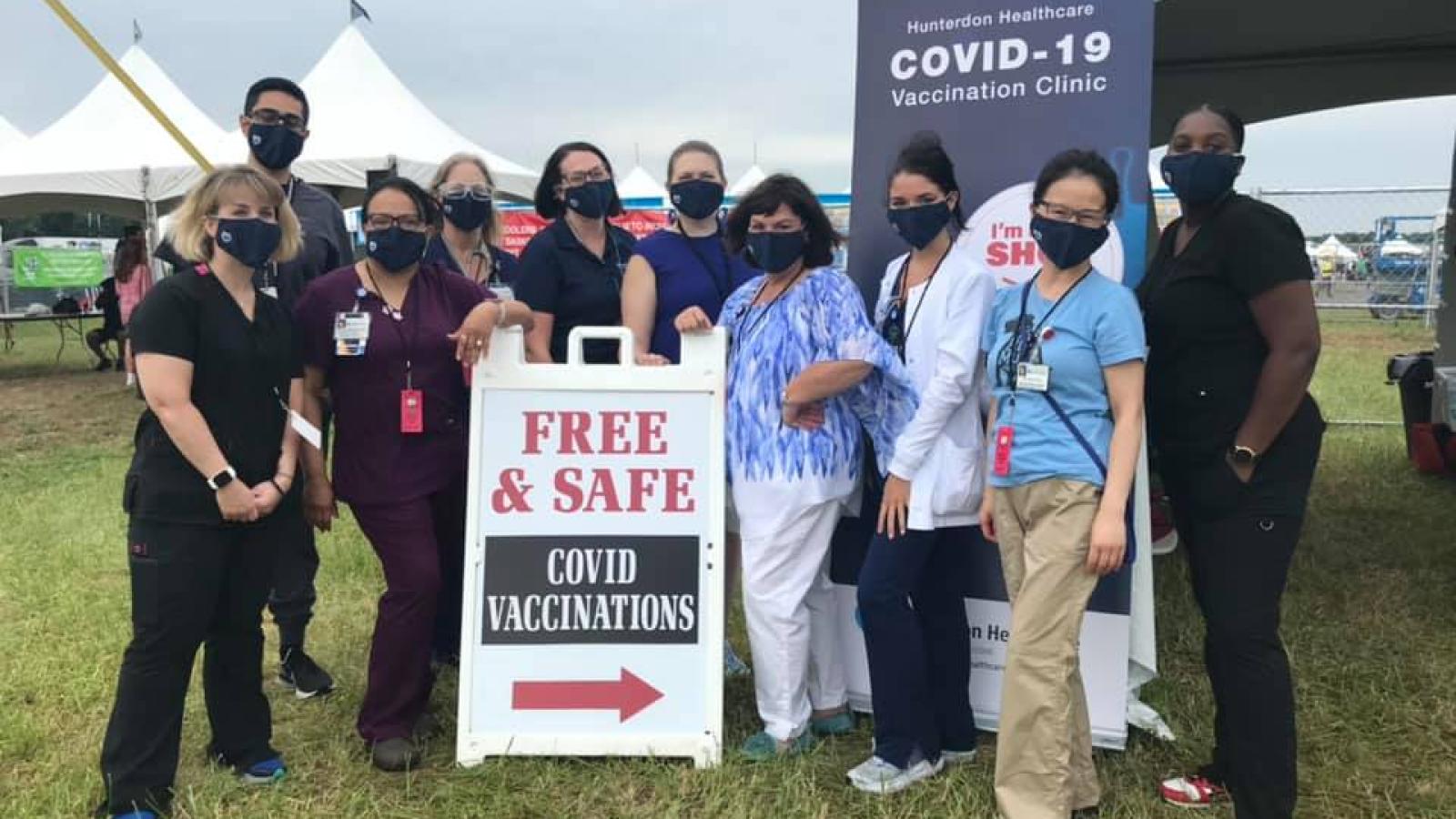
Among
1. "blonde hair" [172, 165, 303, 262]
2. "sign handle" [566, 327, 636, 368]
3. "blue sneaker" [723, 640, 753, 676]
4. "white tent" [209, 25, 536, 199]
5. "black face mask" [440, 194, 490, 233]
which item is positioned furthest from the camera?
"white tent" [209, 25, 536, 199]

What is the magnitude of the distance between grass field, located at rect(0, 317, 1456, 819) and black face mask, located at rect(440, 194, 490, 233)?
1662mm

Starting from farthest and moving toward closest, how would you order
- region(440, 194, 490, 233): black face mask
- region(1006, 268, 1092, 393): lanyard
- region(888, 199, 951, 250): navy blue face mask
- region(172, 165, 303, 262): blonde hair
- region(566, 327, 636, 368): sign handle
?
region(440, 194, 490, 233): black face mask
region(566, 327, 636, 368): sign handle
region(888, 199, 951, 250): navy blue face mask
region(172, 165, 303, 262): blonde hair
region(1006, 268, 1092, 393): lanyard

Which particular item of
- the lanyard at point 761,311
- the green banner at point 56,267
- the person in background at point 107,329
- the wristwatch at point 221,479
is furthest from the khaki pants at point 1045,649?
the green banner at point 56,267

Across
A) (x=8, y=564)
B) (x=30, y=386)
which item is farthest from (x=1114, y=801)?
(x=30, y=386)

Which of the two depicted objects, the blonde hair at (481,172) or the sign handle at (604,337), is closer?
the sign handle at (604,337)

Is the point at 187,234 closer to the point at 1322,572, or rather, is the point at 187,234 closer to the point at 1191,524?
the point at 1191,524

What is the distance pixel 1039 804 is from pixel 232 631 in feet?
7.26

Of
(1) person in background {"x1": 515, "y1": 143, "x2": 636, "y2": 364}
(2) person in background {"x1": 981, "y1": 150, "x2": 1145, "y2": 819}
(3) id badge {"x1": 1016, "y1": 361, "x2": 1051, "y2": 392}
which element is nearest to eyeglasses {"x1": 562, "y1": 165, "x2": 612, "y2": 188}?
(1) person in background {"x1": 515, "y1": 143, "x2": 636, "y2": 364}

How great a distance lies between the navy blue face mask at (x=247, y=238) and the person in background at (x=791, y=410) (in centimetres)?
113

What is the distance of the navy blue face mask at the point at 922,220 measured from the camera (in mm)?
2805

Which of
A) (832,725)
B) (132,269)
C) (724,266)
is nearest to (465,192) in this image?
(724,266)

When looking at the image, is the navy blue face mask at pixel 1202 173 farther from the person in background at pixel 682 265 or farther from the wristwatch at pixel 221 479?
the wristwatch at pixel 221 479

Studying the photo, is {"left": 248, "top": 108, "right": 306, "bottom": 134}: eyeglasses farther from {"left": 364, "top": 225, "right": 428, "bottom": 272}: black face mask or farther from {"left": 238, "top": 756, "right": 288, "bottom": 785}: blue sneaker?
{"left": 238, "top": 756, "right": 288, "bottom": 785}: blue sneaker

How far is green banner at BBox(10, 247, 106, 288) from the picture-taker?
2067cm
